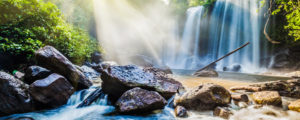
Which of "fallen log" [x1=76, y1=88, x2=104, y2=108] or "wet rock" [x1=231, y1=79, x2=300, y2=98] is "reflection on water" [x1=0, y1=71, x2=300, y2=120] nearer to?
"fallen log" [x1=76, y1=88, x2=104, y2=108]

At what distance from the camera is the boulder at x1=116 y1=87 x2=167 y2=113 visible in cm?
285

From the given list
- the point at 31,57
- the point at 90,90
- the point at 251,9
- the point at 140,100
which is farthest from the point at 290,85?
the point at 251,9

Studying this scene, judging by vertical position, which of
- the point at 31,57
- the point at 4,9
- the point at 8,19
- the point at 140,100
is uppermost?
the point at 4,9

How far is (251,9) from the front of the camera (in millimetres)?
17719

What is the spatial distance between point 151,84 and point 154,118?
1049 millimetres

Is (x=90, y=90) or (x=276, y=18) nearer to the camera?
(x=90, y=90)

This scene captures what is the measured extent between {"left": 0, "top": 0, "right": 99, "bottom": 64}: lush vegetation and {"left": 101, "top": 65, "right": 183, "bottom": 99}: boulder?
9.38 feet

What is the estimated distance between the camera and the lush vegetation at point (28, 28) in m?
4.27

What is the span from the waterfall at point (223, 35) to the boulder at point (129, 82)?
1506 cm

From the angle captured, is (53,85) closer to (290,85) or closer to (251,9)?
(290,85)

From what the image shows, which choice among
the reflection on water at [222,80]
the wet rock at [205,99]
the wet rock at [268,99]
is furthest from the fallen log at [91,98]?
the wet rock at [268,99]

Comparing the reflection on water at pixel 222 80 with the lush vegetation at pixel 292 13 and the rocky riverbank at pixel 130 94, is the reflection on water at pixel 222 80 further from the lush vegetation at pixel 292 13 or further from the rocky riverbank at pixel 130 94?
the lush vegetation at pixel 292 13

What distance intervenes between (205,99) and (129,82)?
1.96 metres

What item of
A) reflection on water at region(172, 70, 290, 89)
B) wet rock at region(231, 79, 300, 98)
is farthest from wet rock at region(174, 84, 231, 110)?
reflection on water at region(172, 70, 290, 89)
